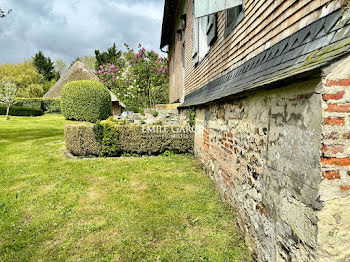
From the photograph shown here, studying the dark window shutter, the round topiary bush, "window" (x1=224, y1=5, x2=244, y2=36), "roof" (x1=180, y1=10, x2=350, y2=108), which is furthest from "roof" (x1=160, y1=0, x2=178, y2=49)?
"roof" (x1=180, y1=10, x2=350, y2=108)

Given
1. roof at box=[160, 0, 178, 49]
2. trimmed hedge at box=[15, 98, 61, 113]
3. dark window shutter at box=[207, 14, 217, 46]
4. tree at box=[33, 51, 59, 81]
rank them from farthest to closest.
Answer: tree at box=[33, 51, 59, 81] < trimmed hedge at box=[15, 98, 61, 113] < roof at box=[160, 0, 178, 49] < dark window shutter at box=[207, 14, 217, 46]

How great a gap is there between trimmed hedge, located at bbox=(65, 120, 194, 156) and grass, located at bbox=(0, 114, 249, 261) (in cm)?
130

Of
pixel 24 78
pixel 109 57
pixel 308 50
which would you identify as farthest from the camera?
pixel 24 78

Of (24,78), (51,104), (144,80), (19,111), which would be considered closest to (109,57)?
(51,104)

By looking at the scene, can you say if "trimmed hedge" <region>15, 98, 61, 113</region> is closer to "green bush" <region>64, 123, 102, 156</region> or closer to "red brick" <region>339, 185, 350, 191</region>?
"green bush" <region>64, 123, 102, 156</region>

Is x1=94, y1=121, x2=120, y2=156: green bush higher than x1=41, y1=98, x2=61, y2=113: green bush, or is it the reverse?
x1=41, y1=98, x2=61, y2=113: green bush

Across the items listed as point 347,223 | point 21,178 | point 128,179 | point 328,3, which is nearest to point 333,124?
point 347,223

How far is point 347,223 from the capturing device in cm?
137

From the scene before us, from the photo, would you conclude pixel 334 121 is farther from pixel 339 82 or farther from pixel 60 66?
pixel 60 66

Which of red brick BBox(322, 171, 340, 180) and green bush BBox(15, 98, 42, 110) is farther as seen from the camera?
green bush BBox(15, 98, 42, 110)

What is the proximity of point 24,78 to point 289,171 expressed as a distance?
42057 mm

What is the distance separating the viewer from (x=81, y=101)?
12352 millimetres

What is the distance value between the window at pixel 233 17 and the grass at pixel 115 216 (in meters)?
3.04

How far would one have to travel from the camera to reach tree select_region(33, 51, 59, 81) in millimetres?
39062
